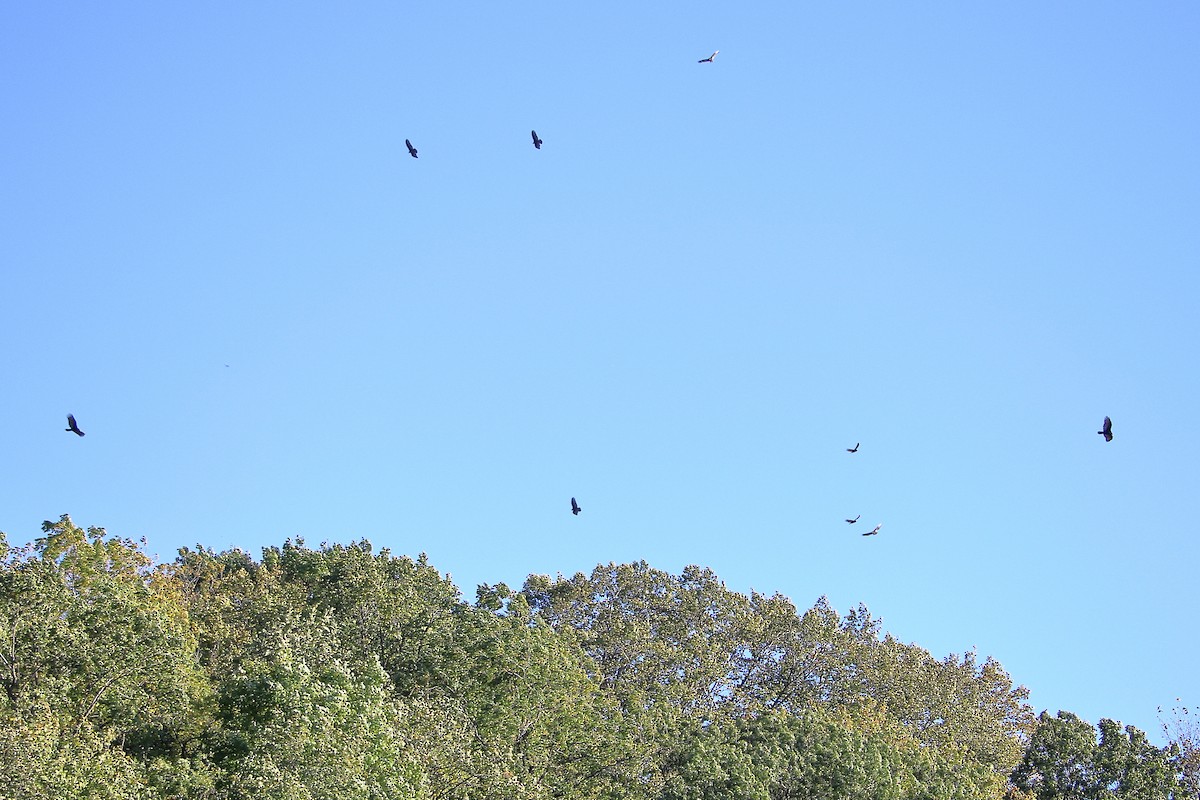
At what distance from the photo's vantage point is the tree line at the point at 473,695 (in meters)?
36.8

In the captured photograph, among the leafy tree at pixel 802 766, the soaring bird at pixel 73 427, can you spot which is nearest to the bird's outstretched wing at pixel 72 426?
the soaring bird at pixel 73 427

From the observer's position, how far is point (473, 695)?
5022 centimetres

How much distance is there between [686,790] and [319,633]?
13.8 meters

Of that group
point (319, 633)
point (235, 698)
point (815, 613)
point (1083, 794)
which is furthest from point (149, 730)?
point (1083, 794)

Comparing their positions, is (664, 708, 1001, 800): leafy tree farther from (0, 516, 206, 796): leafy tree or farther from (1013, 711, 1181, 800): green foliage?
(0, 516, 206, 796): leafy tree

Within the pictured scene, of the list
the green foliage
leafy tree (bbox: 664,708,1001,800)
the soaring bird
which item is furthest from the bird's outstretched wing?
the green foliage

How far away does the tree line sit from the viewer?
36.8 metres

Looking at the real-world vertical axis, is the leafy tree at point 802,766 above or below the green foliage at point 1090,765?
below

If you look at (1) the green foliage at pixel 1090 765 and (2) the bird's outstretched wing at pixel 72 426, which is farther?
(1) the green foliage at pixel 1090 765

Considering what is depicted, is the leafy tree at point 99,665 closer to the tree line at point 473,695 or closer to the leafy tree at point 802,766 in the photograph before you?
the tree line at point 473,695

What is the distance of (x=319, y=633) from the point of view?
44.3 m

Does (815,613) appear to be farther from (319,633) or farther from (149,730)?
(149,730)

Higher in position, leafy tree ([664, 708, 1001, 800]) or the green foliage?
the green foliage

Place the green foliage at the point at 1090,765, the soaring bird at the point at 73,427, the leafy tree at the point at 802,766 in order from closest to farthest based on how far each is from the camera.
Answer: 1. the soaring bird at the point at 73,427
2. the leafy tree at the point at 802,766
3. the green foliage at the point at 1090,765
